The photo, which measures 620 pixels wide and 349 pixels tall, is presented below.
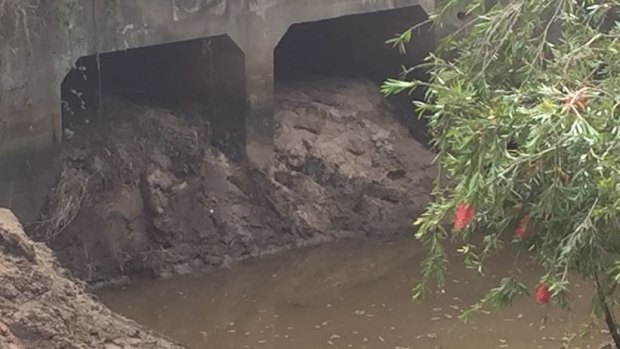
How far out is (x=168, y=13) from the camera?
364 inches

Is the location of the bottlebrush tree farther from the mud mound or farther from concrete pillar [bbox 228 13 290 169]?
concrete pillar [bbox 228 13 290 169]

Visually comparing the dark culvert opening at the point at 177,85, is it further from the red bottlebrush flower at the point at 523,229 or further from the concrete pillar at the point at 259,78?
the red bottlebrush flower at the point at 523,229

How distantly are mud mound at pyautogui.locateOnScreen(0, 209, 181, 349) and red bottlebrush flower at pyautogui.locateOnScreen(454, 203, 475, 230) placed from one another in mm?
1930

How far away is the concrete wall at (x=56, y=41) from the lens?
837 centimetres

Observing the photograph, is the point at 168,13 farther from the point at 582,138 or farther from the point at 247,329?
the point at 582,138

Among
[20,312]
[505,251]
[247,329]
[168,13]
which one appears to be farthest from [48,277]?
[505,251]

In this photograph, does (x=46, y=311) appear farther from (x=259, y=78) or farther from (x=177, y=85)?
(x=177, y=85)

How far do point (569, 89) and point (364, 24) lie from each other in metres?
7.45

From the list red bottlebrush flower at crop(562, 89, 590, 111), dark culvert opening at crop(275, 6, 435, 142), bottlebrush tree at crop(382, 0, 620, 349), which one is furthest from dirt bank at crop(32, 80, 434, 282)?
red bottlebrush flower at crop(562, 89, 590, 111)

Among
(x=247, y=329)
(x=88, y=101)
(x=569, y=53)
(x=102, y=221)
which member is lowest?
(x=247, y=329)

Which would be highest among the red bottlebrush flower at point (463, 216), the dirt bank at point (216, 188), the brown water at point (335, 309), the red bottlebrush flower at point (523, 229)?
the red bottlebrush flower at point (463, 216)

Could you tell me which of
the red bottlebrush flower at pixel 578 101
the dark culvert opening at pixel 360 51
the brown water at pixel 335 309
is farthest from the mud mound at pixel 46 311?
the dark culvert opening at pixel 360 51

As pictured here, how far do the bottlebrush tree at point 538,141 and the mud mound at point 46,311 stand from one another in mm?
1650

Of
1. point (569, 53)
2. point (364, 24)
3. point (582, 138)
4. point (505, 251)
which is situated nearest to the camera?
point (582, 138)
